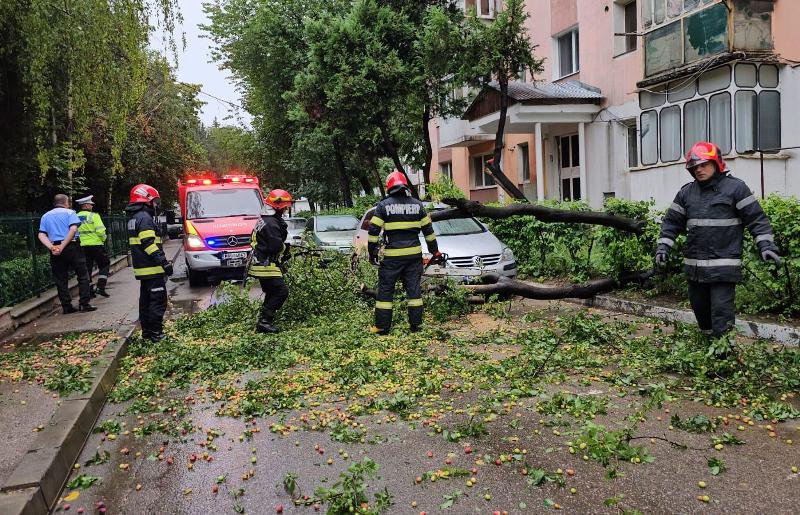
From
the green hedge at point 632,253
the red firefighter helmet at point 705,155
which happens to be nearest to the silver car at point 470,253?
the green hedge at point 632,253

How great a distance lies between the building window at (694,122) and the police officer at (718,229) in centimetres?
1050

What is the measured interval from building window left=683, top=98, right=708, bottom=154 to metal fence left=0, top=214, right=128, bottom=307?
14594 mm

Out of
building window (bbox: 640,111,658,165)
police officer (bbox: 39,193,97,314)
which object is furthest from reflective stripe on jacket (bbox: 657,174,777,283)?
building window (bbox: 640,111,658,165)

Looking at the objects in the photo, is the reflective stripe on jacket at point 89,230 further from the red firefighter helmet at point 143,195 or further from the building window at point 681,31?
the building window at point 681,31

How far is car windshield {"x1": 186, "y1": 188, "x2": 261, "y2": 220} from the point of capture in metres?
14.8

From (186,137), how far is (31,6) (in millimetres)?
26919

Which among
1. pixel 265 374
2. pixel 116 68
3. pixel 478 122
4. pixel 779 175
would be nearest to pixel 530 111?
pixel 478 122

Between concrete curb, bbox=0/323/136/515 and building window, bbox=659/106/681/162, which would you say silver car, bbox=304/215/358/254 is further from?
concrete curb, bbox=0/323/136/515

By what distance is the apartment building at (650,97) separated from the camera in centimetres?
1429

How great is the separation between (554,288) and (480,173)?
2005cm

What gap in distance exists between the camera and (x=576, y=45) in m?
21.2

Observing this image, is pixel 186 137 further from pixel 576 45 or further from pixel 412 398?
pixel 412 398

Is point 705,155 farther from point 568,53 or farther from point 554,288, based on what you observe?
point 568,53

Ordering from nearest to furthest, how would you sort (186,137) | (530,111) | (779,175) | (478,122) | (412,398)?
(412,398) → (779,175) → (530,111) → (478,122) → (186,137)
